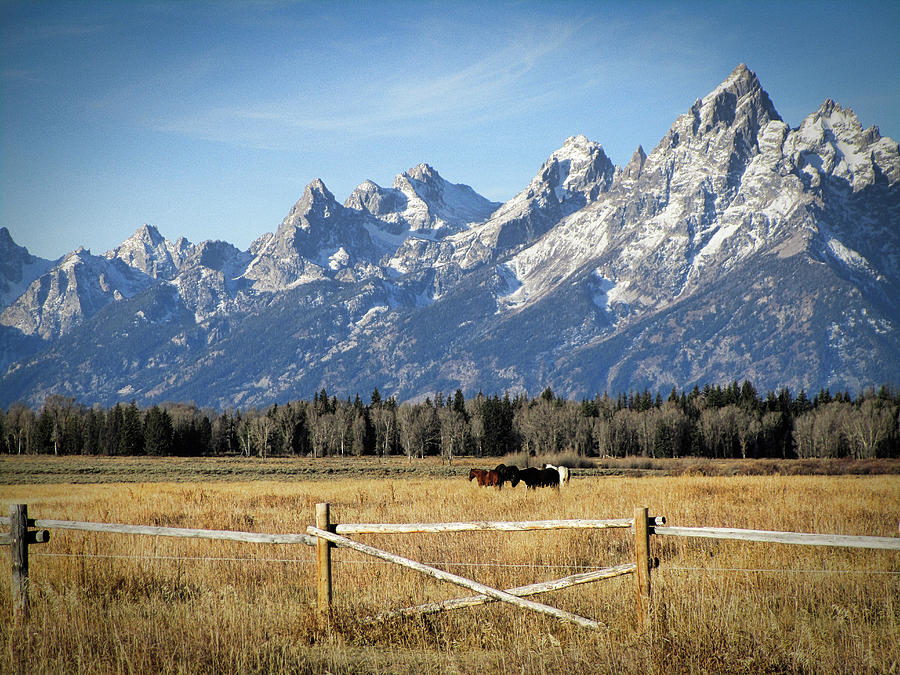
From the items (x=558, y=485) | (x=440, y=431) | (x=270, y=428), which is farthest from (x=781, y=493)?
(x=270, y=428)

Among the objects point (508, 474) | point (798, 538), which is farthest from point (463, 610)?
point (508, 474)

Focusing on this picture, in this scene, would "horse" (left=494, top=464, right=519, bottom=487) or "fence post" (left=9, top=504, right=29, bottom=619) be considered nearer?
"fence post" (left=9, top=504, right=29, bottom=619)

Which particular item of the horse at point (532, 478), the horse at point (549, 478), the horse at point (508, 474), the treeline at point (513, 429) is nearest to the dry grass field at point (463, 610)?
the horse at point (532, 478)

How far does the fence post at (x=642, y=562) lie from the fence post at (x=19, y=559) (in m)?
9.05

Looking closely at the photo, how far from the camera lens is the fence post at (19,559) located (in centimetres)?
1093

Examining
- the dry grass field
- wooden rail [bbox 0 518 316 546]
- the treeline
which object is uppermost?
wooden rail [bbox 0 518 316 546]

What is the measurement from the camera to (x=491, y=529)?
10.5 metres

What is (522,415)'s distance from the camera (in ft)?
449

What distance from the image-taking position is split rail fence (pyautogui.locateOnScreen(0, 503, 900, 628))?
943cm

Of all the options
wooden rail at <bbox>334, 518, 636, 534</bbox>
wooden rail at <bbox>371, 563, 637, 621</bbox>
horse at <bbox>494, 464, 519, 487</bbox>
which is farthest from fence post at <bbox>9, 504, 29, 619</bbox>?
horse at <bbox>494, 464, 519, 487</bbox>

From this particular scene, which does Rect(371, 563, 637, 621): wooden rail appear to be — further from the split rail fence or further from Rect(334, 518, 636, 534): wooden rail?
Rect(334, 518, 636, 534): wooden rail

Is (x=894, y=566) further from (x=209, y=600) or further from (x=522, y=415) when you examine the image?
(x=522, y=415)

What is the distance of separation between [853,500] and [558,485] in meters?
12.9

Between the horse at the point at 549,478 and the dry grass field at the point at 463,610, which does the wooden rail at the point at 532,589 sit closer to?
the dry grass field at the point at 463,610
